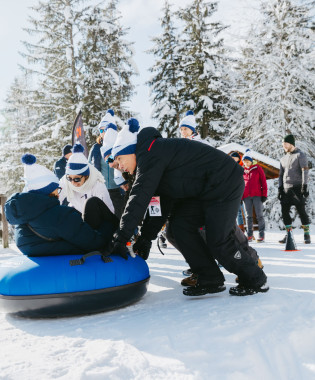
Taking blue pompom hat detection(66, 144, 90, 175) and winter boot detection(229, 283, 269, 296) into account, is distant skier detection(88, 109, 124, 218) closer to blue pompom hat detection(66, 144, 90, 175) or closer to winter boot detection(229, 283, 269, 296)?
blue pompom hat detection(66, 144, 90, 175)

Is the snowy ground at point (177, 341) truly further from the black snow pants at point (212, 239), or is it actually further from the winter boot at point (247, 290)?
the black snow pants at point (212, 239)

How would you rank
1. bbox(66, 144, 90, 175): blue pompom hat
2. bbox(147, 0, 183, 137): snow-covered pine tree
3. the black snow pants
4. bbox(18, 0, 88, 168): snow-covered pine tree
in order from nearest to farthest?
the black snow pants < bbox(66, 144, 90, 175): blue pompom hat < bbox(18, 0, 88, 168): snow-covered pine tree < bbox(147, 0, 183, 137): snow-covered pine tree

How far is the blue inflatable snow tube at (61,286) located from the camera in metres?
2.51

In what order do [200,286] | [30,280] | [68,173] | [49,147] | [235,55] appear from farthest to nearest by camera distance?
1. [235,55]
2. [49,147]
3. [68,173]
4. [200,286]
5. [30,280]

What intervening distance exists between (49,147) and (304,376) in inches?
638

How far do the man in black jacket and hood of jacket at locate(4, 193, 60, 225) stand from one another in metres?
0.68

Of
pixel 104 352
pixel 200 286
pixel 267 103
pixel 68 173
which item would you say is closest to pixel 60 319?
pixel 104 352

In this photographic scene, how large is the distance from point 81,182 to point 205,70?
15.9 meters

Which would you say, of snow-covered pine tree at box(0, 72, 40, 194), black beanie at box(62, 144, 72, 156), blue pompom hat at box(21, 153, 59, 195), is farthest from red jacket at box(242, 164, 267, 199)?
snow-covered pine tree at box(0, 72, 40, 194)

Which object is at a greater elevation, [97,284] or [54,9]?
[54,9]

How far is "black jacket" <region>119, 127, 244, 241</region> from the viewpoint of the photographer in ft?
8.75

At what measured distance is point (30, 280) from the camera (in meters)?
2.50

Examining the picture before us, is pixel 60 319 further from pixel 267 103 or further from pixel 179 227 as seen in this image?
pixel 267 103

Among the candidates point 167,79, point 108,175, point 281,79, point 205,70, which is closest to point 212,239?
point 108,175
